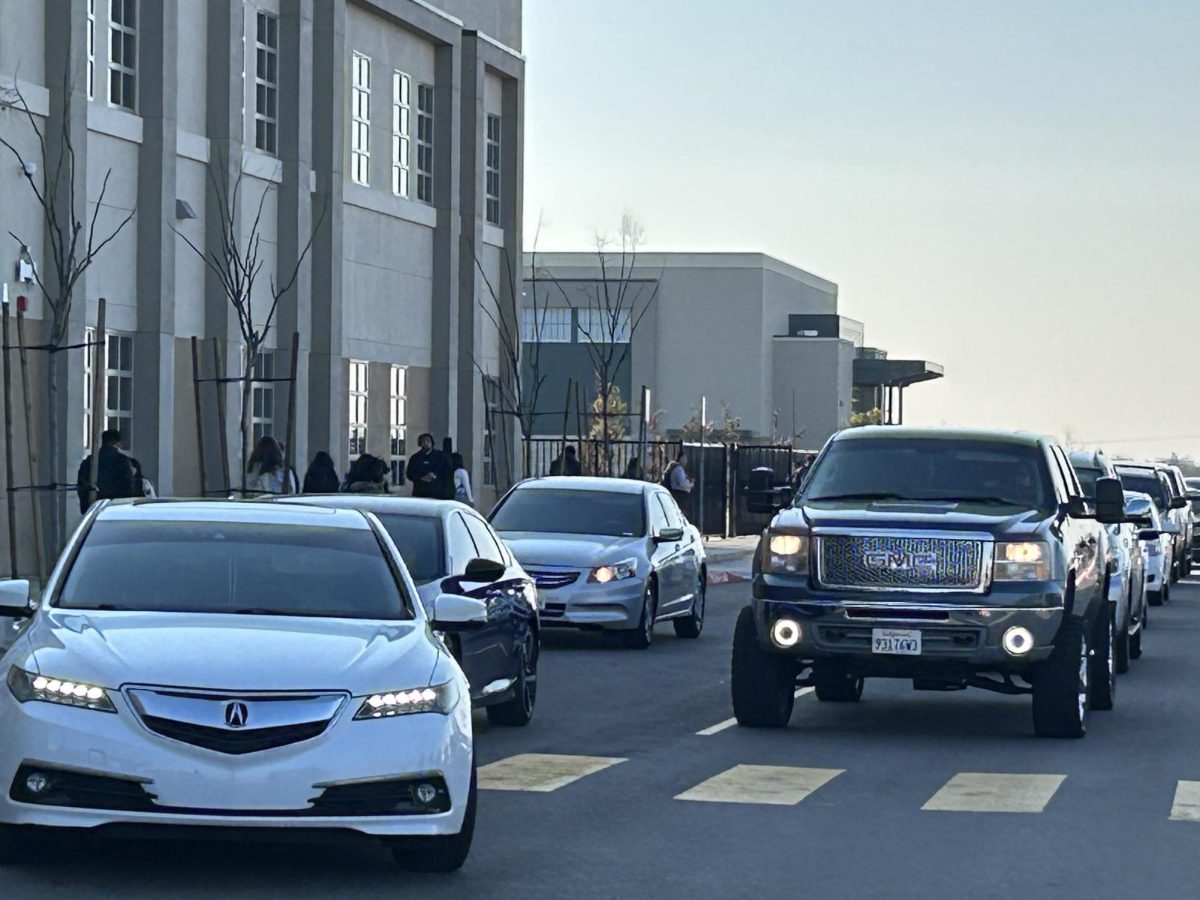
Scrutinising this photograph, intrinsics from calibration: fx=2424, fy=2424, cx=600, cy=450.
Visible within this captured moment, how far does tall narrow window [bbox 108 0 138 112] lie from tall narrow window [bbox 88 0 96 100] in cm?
35

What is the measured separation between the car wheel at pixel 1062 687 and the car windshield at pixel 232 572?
19.9ft

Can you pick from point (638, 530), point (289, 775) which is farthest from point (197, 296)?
point (289, 775)

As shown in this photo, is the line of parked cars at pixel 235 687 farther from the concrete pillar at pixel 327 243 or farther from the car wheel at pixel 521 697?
the concrete pillar at pixel 327 243

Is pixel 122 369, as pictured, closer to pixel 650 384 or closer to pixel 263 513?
pixel 263 513

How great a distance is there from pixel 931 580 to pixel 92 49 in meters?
19.2

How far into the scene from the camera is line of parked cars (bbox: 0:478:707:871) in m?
8.82

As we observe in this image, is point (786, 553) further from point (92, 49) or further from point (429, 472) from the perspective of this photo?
point (92, 49)

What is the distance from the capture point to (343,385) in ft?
129

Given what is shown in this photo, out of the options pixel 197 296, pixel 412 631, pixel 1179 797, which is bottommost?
pixel 1179 797

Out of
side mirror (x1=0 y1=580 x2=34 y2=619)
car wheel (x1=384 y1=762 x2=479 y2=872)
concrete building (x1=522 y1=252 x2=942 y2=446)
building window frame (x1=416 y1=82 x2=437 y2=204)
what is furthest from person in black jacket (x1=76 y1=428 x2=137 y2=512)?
concrete building (x1=522 y1=252 x2=942 y2=446)

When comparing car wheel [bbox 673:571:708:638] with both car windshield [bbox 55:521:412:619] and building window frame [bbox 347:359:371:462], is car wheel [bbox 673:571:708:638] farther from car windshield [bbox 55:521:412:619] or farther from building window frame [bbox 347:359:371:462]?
building window frame [bbox 347:359:371:462]

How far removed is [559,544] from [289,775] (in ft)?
46.0

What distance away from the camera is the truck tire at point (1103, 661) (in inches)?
664

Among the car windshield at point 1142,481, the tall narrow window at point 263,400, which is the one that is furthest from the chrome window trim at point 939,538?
the tall narrow window at point 263,400
